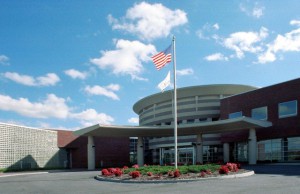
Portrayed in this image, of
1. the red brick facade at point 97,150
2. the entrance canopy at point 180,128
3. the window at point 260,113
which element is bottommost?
the red brick facade at point 97,150

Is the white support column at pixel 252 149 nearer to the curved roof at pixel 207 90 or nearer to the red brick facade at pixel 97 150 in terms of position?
the curved roof at pixel 207 90

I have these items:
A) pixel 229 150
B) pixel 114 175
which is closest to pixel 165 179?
pixel 114 175

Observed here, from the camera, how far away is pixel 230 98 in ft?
162

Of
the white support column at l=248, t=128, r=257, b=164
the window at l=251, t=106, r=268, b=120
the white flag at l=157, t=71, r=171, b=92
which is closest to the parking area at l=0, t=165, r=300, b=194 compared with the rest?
the white flag at l=157, t=71, r=171, b=92

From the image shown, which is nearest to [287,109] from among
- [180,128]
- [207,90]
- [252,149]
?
[252,149]

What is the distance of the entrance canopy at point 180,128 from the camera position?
1540 inches

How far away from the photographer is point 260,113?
43.6 meters

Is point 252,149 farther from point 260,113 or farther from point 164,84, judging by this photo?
point 164,84

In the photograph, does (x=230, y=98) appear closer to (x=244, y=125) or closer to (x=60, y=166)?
(x=244, y=125)

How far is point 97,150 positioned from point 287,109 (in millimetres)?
29046

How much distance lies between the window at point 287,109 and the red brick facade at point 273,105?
0.34 metres

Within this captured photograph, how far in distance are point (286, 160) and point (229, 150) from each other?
444 inches

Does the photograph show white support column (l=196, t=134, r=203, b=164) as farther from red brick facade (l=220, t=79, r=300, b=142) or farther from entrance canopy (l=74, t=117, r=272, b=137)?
red brick facade (l=220, t=79, r=300, b=142)

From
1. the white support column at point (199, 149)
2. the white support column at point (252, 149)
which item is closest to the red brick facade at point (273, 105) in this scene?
the white support column at point (252, 149)
